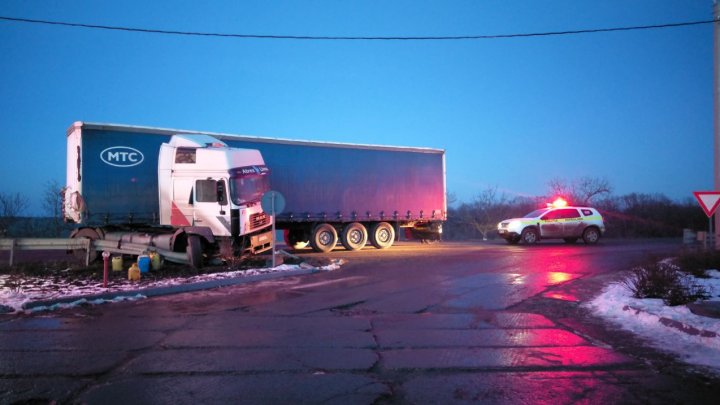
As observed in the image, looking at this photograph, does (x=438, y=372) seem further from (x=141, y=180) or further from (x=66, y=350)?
(x=141, y=180)

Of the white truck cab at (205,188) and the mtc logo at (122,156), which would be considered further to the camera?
the mtc logo at (122,156)

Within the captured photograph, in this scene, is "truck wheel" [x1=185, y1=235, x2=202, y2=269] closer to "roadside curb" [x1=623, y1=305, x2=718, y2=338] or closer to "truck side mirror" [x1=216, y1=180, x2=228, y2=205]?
"truck side mirror" [x1=216, y1=180, x2=228, y2=205]

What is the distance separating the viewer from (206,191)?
1464 cm

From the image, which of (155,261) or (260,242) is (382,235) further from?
(155,261)

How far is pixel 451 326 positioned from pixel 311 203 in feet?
41.0

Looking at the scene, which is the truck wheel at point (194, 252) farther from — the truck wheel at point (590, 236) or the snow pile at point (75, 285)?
the truck wheel at point (590, 236)

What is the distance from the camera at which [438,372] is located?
5031 millimetres

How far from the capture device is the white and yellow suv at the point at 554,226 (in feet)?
79.0

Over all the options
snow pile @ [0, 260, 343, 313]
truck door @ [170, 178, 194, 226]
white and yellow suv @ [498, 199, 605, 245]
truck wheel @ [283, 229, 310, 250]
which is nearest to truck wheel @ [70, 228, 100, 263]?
snow pile @ [0, 260, 343, 313]

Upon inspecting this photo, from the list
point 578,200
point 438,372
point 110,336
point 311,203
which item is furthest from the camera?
point 578,200

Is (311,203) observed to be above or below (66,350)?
above

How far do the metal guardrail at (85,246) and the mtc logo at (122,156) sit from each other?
237 centimetres

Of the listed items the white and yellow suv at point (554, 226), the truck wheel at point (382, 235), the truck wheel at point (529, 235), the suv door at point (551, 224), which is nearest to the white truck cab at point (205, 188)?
the truck wheel at point (382, 235)

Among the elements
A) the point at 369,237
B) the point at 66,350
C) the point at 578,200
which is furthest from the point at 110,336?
the point at 578,200
